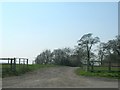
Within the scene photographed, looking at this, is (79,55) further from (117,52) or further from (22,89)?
(22,89)

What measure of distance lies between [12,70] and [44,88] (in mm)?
10614

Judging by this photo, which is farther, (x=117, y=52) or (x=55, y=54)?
(x=55, y=54)

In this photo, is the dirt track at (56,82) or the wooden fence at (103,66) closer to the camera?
the dirt track at (56,82)

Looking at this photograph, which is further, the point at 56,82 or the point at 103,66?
the point at 103,66

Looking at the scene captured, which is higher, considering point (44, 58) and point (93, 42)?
point (93, 42)

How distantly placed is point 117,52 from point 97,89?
46361mm

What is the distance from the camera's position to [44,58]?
8438cm

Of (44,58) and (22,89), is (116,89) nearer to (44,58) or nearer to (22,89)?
(22,89)

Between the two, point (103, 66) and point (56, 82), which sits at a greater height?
point (56, 82)

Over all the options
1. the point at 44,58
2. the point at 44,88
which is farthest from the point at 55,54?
the point at 44,88

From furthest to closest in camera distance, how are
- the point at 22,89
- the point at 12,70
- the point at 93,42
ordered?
1. the point at 93,42
2. the point at 12,70
3. the point at 22,89

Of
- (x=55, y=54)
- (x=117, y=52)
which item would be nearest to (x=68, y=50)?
(x=55, y=54)

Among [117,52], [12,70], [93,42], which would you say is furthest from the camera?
[93,42]

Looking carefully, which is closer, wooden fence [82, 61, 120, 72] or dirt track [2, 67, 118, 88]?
dirt track [2, 67, 118, 88]
